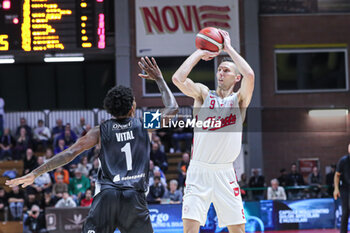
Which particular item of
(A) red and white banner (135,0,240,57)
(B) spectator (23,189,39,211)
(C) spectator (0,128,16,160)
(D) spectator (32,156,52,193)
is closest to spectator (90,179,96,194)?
(D) spectator (32,156,52,193)

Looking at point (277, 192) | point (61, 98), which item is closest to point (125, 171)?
point (277, 192)

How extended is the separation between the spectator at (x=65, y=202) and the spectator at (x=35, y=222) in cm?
51

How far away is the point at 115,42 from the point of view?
21078mm

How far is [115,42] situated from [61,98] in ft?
12.1

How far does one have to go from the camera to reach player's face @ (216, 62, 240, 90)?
6508 millimetres

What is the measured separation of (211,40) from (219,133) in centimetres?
104

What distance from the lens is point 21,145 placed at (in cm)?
1844

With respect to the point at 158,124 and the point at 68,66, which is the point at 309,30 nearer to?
the point at 68,66

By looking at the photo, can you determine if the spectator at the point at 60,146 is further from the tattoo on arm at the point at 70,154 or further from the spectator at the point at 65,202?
the tattoo on arm at the point at 70,154

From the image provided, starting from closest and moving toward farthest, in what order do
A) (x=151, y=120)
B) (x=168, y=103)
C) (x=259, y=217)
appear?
(x=168, y=103) → (x=151, y=120) → (x=259, y=217)

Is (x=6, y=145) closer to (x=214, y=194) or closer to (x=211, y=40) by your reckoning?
(x=211, y=40)

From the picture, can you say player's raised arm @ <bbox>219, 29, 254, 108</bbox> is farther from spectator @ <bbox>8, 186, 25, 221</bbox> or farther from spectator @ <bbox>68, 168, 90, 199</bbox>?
spectator @ <bbox>68, 168, 90, 199</bbox>

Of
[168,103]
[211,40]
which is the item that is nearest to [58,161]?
[168,103]

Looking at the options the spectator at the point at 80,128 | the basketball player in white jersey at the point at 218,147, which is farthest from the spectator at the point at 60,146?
the basketball player in white jersey at the point at 218,147
